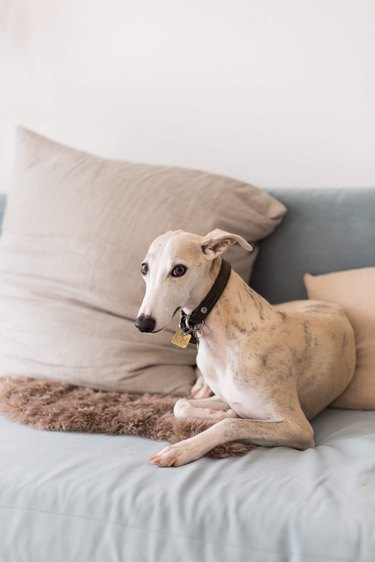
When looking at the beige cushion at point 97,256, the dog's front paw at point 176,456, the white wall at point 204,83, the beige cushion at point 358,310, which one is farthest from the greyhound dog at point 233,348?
the white wall at point 204,83

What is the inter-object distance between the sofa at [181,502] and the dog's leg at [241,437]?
24 mm

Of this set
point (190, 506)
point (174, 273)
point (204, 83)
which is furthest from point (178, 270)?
point (204, 83)

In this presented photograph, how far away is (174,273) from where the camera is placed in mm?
1559

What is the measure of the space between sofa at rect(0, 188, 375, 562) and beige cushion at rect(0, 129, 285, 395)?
0.34 metres

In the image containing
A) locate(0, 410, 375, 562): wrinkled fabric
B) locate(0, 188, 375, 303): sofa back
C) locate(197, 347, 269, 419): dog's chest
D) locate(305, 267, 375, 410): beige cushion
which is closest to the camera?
locate(0, 410, 375, 562): wrinkled fabric

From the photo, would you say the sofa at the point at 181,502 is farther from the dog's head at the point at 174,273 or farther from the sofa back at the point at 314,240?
the sofa back at the point at 314,240

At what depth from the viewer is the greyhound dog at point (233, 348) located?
155cm

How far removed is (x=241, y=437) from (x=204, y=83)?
4.79 feet

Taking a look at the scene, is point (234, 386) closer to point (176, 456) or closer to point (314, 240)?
point (176, 456)

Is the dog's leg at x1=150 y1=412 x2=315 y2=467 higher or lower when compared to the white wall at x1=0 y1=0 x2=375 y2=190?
lower

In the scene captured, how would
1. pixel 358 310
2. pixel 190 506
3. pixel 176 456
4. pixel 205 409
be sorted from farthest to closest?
pixel 358 310
pixel 205 409
pixel 176 456
pixel 190 506

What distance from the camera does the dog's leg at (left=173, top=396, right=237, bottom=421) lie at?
1.74 metres

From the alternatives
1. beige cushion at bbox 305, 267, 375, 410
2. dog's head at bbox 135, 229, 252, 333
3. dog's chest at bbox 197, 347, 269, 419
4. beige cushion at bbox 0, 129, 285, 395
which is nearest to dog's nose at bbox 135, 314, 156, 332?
dog's head at bbox 135, 229, 252, 333

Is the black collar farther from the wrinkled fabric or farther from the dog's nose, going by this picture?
the wrinkled fabric
